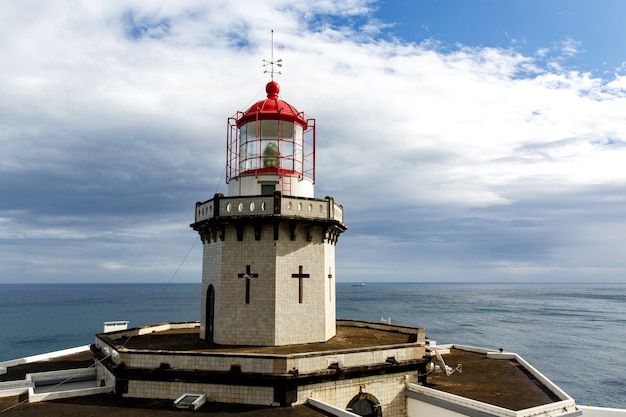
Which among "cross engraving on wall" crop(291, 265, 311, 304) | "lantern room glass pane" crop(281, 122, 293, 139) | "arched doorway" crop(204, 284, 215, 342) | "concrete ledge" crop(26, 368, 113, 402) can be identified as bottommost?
"concrete ledge" crop(26, 368, 113, 402)

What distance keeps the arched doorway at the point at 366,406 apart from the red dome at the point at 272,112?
9.74m

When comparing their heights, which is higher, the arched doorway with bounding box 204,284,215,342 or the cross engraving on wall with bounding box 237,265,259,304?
the cross engraving on wall with bounding box 237,265,259,304

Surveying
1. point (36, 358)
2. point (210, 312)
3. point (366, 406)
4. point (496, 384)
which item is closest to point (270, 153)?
point (210, 312)

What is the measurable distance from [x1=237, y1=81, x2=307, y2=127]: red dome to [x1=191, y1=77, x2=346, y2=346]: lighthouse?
1.5 inches

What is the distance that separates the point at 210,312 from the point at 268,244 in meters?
3.55

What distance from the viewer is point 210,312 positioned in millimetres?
16297

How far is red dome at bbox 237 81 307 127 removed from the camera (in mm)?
16391

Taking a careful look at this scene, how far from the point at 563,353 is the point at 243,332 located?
46.2 m

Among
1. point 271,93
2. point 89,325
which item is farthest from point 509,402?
point 89,325

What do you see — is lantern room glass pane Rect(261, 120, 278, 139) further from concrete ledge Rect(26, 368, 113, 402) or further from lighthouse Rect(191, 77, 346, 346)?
concrete ledge Rect(26, 368, 113, 402)

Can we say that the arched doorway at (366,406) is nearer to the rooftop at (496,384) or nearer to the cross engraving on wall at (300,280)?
the rooftop at (496,384)

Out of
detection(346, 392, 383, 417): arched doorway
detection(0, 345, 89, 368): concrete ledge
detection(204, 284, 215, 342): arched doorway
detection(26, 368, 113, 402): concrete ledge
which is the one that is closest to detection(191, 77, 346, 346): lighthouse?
detection(204, 284, 215, 342): arched doorway

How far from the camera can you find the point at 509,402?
12.5 m

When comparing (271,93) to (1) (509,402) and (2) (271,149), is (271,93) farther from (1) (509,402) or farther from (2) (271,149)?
(1) (509,402)
